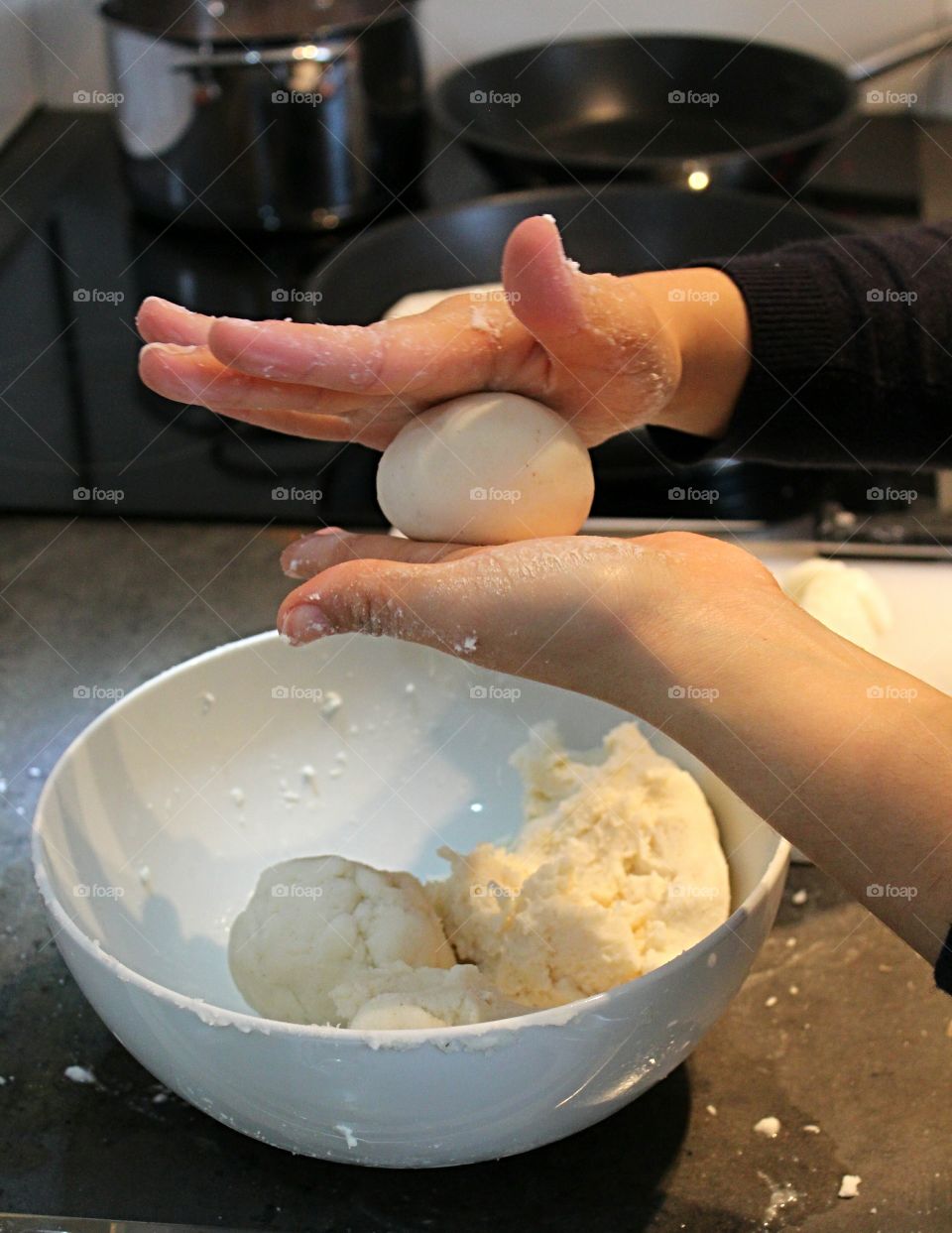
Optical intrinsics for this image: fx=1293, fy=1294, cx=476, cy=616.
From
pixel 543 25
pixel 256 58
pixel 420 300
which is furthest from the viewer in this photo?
pixel 543 25

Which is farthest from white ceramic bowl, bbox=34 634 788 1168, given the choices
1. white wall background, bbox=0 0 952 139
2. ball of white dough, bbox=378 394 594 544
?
white wall background, bbox=0 0 952 139

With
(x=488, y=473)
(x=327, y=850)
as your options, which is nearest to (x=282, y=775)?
(x=327, y=850)

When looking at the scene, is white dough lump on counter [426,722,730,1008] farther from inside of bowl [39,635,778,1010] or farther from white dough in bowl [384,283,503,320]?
white dough in bowl [384,283,503,320]

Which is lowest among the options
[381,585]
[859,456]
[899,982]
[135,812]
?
[899,982]

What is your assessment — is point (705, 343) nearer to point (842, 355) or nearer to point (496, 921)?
point (842, 355)

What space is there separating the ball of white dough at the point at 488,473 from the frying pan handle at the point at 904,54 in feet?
4.85

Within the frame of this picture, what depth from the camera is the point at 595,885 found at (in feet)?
3.29

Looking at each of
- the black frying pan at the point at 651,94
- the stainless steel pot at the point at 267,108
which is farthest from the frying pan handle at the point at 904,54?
the stainless steel pot at the point at 267,108

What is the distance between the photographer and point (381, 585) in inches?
35.3

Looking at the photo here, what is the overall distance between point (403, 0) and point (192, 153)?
482 mm

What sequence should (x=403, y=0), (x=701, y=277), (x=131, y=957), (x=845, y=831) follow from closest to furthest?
(x=845, y=831) < (x=131, y=957) < (x=701, y=277) < (x=403, y=0)

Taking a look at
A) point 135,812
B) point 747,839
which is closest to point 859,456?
Answer: point 747,839

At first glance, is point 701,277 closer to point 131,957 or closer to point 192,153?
point 131,957

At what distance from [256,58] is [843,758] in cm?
153
